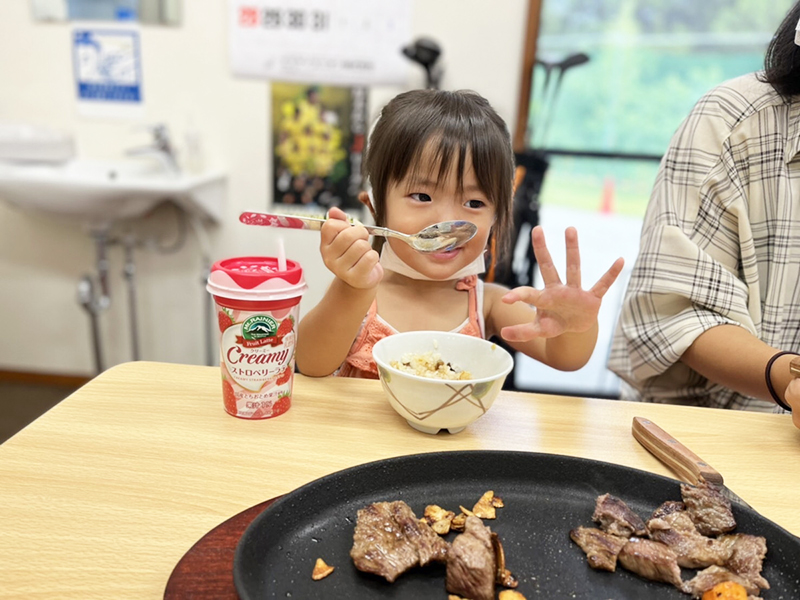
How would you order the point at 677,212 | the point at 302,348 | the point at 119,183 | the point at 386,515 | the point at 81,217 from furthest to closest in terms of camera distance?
the point at 81,217
the point at 119,183
the point at 677,212
the point at 302,348
the point at 386,515

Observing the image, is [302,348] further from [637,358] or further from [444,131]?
[637,358]

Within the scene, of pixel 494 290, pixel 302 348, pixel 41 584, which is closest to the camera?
pixel 41 584

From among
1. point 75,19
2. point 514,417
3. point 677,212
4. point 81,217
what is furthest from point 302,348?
point 75,19

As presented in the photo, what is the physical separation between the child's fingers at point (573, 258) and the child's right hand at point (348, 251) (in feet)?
0.84

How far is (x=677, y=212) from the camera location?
1.08m

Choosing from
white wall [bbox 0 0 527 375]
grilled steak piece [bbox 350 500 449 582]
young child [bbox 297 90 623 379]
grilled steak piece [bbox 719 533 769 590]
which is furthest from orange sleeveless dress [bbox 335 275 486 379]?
white wall [bbox 0 0 527 375]

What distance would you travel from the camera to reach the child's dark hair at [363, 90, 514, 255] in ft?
3.25

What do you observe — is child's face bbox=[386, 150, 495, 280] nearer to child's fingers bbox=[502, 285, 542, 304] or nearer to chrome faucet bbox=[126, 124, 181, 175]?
child's fingers bbox=[502, 285, 542, 304]

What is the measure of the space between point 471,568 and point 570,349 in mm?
516

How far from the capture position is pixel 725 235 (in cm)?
109

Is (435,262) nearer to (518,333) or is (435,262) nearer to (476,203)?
(476,203)

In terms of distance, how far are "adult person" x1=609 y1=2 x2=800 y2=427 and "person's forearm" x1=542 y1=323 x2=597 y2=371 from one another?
20 centimetres

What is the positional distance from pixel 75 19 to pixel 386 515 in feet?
8.35

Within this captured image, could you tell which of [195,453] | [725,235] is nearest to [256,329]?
[195,453]
